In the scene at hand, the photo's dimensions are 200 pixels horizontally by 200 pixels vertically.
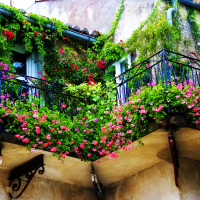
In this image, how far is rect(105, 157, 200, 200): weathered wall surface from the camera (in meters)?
7.23

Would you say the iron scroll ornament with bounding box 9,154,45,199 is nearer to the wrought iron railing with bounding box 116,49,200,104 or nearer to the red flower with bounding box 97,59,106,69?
the wrought iron railing with bounding box 116,49,200,104

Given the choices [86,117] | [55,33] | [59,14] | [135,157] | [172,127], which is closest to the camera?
[172,127]

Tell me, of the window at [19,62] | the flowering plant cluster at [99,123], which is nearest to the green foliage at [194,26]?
the flowering plant cluster at [99,123]

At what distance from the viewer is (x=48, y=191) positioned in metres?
7.92

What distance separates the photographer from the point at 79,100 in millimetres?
8539

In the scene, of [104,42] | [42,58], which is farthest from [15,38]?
[104,42]

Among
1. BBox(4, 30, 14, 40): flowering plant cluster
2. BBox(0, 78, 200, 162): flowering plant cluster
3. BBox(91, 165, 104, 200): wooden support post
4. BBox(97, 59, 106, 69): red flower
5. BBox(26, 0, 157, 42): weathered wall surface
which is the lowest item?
BBox(91, 165, 104, 200): wooden support post

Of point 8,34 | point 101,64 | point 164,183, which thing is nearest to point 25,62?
point 8,34

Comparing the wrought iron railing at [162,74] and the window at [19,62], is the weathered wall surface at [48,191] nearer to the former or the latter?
the wrought iron railing at [162,74]

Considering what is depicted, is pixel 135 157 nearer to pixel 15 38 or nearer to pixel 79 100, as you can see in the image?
pixel 79 100

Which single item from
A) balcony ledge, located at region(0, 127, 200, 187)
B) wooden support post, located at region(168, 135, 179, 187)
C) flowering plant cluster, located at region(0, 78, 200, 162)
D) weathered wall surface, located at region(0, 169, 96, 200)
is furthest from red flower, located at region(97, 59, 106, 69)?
wooden support post, located at region(168, 135, 179, 187)

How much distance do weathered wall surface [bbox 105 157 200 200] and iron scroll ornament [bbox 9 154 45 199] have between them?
5.93ft

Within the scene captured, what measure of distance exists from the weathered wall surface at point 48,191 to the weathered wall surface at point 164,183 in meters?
0.83

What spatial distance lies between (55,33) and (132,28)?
1825 millimetres
